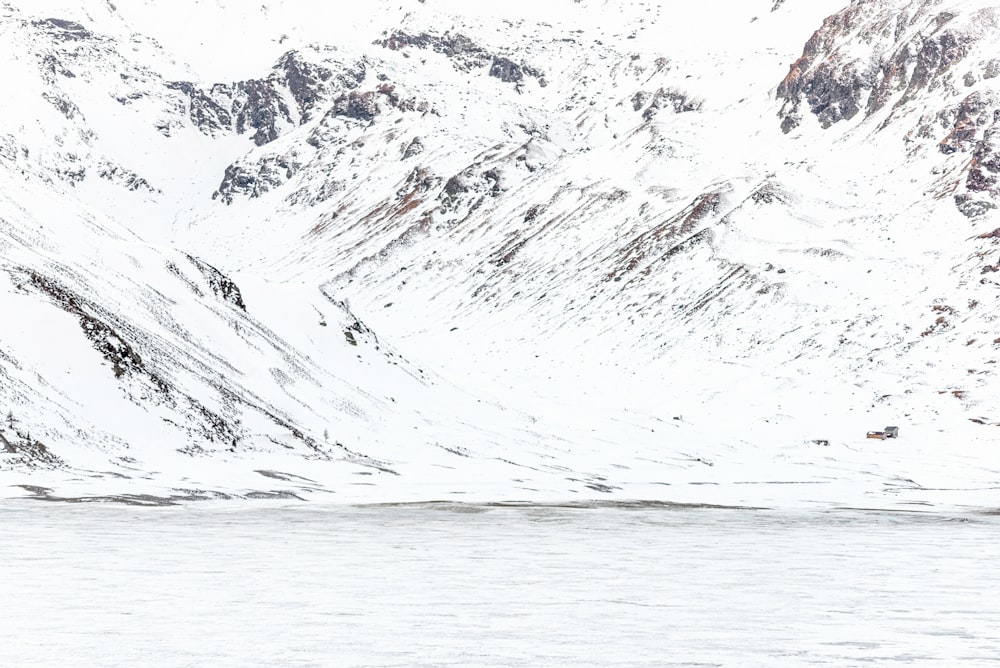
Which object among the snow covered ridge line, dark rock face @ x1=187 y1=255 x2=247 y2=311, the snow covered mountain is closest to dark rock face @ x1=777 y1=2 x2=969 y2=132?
the snow covered ridge line

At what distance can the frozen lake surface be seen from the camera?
7496 mm

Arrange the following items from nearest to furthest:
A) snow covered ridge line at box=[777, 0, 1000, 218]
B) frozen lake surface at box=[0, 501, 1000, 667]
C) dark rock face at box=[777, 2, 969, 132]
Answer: frozen lake surface at box=[0, 501, 1000, 667], snow covered ridge line at box=[777, 0, 1000, 218], dark rock face at box=[777, 2, 969, 132]

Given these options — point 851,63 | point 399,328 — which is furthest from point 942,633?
point 851,63

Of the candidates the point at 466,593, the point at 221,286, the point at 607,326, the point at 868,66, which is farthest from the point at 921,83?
the point at 466,593

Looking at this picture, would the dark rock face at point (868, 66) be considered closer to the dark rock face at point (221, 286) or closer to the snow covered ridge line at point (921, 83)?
the snow covered ridge line at point (921, 83)

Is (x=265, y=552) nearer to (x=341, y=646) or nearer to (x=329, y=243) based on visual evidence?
(x=341, y=646)

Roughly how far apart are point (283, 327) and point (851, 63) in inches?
4750

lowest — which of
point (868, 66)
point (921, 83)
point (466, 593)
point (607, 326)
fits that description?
point (466, 593)

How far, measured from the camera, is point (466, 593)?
1030 centimetres

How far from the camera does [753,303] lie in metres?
80.9

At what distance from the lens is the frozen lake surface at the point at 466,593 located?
7.50 meters

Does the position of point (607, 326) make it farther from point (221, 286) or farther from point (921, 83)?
point (921, 83)

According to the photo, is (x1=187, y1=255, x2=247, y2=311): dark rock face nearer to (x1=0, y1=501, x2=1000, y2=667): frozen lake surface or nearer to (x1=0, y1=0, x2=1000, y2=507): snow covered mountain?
(x1=0, y1=0, x2=1000, y2=507): snow covered mountain

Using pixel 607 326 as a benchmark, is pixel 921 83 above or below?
above
